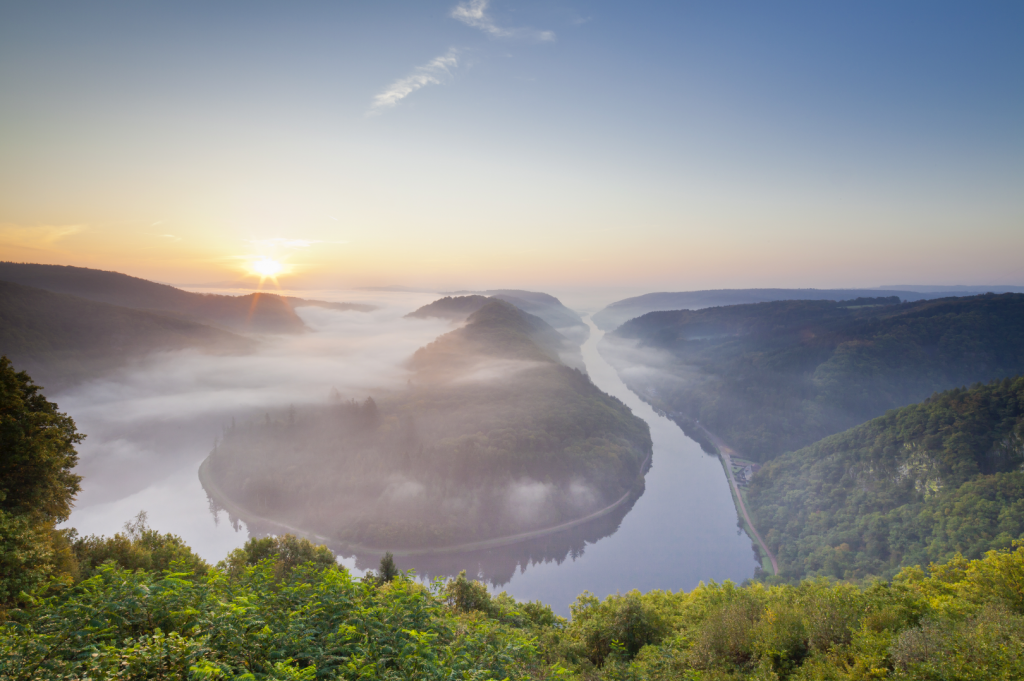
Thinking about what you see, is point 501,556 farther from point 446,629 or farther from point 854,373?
point 854,373

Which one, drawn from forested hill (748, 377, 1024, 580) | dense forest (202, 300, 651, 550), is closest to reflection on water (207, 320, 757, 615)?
dense forest (202, 300, 651, 550)

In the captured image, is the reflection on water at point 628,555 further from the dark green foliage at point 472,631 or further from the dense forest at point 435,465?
the dark green foliage at point 472,631

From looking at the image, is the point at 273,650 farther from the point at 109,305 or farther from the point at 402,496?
the point at 109,305

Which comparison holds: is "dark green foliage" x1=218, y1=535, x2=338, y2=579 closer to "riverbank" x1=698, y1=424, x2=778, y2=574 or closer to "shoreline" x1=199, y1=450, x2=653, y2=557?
"shoreline" x1=199, y1=450, x2=653, y2=557

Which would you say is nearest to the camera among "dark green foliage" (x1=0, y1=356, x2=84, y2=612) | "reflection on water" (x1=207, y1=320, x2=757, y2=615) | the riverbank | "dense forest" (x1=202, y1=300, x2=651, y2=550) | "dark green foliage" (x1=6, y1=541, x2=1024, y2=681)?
"dark green foliage" (x1=6, y1=541, x2=1024, y2=681)

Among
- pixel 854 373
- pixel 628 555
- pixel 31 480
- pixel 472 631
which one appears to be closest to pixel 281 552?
pixel 31 480

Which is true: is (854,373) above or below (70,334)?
A: below
